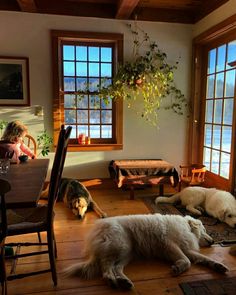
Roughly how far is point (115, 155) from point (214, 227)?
1.84 metres

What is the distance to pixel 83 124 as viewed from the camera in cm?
399

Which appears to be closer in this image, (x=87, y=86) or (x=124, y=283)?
(x=124, y=283)

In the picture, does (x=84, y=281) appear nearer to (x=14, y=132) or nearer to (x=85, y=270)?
(x=85, y=270)

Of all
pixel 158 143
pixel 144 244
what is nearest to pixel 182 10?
pixel 158 143

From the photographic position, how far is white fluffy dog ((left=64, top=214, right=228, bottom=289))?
1.88 meters

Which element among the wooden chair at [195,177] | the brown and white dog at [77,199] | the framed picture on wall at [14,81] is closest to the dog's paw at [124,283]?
the brown and white dog at [77,199]

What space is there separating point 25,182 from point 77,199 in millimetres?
1370

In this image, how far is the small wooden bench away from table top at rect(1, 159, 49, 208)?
1242 mm

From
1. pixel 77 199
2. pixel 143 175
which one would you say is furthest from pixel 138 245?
pixel 143 175

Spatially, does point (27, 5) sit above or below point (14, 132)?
above

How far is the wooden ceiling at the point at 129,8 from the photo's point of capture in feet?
11.5

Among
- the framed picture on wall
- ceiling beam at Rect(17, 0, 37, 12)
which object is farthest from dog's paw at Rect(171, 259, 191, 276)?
ceiling beam at Rect(17, 0, 37, 12)

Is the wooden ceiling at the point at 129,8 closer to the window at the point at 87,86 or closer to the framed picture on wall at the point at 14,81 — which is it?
the window at the point at 87,86

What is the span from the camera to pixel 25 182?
68.0 inches
